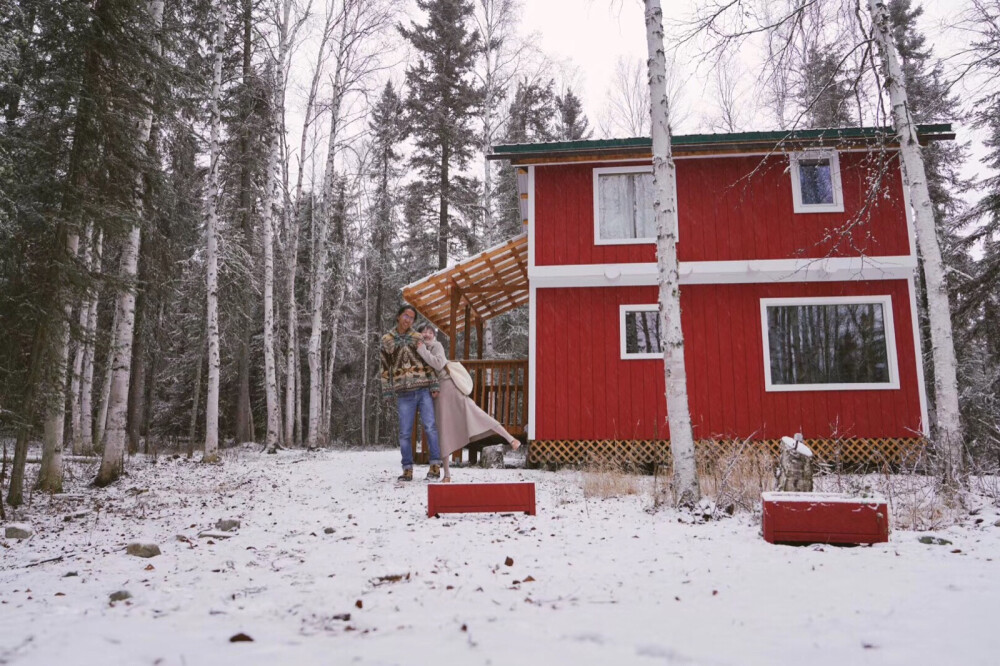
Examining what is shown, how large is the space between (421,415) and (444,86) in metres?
17.2

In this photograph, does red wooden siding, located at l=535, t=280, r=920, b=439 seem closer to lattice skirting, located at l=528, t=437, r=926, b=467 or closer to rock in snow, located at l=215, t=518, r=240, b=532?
lattice skirting, located at l=528, t=437, r=926, b=467

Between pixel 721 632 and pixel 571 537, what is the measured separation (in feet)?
7.36

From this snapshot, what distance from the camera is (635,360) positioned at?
10922mm

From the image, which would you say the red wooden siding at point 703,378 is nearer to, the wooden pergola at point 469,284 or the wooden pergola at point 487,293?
the wooden pergola at point 487,293

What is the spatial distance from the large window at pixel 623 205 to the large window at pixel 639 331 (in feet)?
4.21

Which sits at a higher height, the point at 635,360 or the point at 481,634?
the point at 635,360

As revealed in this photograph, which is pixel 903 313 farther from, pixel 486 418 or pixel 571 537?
pixel 571 537

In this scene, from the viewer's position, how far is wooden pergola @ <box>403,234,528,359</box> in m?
11.2

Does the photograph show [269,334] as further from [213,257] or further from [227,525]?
[227,525]

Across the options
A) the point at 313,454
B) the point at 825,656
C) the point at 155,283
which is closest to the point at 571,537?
the point at 825,656

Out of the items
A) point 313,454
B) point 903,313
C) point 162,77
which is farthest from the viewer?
point 313,454

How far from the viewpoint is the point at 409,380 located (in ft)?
24.8

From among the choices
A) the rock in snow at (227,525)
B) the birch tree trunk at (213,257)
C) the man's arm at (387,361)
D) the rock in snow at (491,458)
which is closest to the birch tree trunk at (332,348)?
the birch tree trunk at (213,257)

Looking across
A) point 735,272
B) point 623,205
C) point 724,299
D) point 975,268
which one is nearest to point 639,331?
point 724,299
